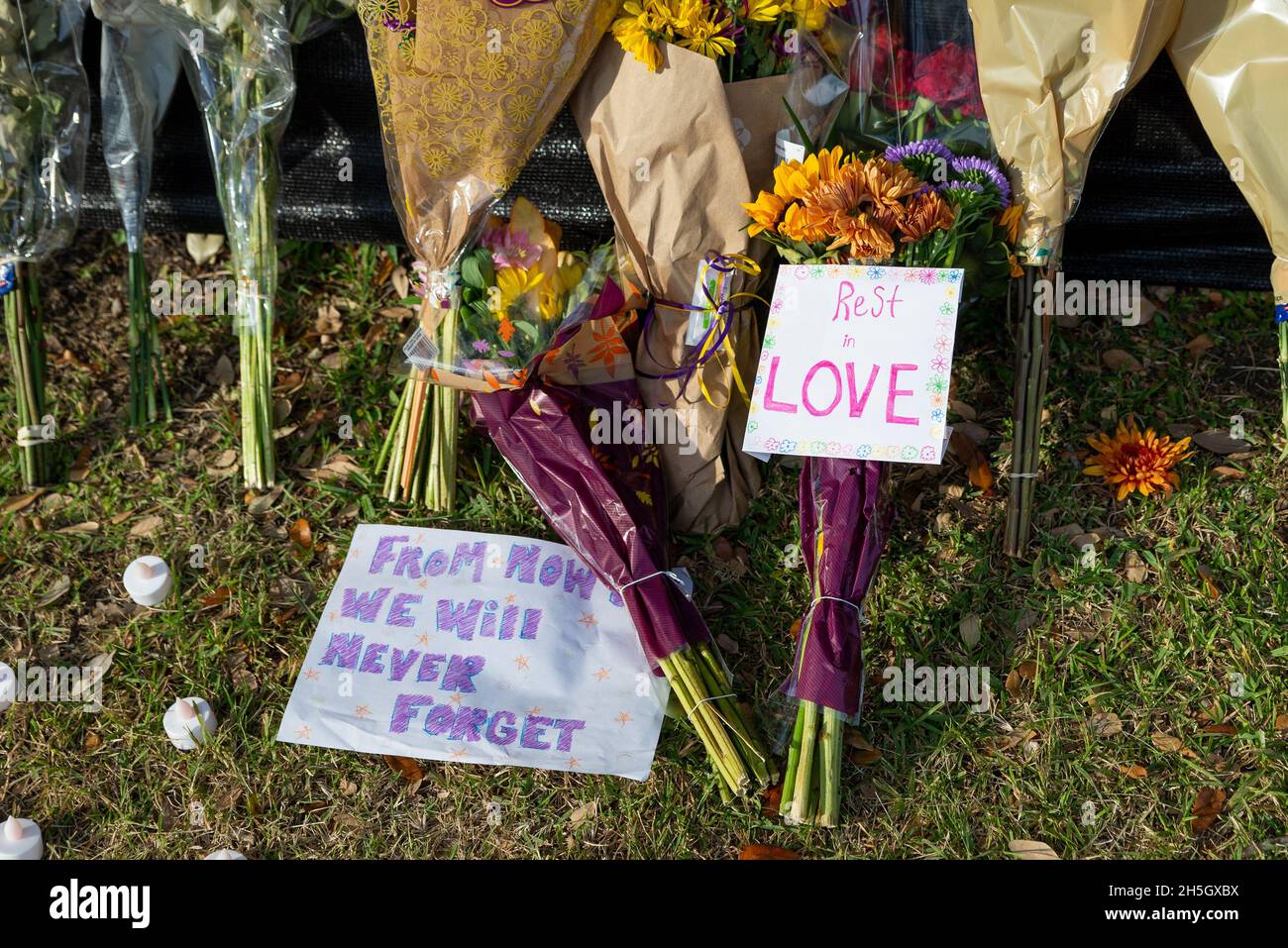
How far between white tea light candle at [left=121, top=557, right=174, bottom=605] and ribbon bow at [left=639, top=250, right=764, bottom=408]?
1.31 meters

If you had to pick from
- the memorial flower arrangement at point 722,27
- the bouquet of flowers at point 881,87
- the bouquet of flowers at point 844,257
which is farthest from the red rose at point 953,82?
the memorial flower arrangement at point 722,27

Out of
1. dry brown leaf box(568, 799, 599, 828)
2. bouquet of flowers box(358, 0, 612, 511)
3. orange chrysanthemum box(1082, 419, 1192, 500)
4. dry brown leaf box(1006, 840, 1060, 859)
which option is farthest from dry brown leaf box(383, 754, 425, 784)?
orange chrysanthemum box(1082, 419, 1192, 500)

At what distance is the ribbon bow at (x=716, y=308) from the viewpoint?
248 centimetres

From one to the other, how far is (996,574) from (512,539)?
1.14 metres

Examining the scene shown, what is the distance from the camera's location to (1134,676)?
2.43 metres

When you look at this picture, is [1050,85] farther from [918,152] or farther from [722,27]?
[722,27]

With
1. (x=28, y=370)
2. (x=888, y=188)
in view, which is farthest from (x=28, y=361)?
(x=888, y=188)

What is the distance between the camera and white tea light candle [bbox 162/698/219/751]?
2.41m

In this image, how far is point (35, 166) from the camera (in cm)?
284

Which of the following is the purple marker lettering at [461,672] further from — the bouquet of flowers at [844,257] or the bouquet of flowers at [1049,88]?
the bouquet of flowers at [1049,88]

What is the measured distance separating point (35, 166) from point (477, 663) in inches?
66.9
